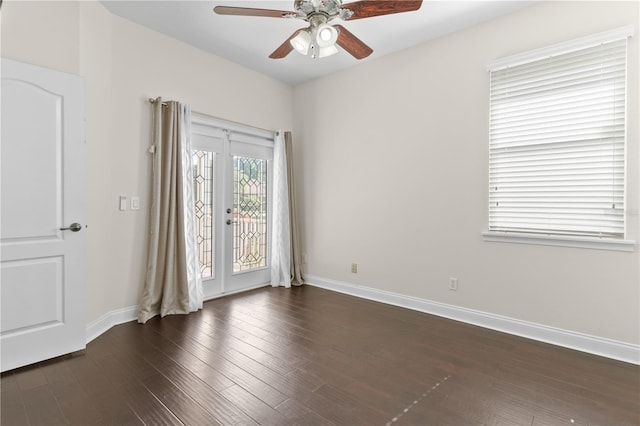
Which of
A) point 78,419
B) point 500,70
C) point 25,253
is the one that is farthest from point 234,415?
point 500,70

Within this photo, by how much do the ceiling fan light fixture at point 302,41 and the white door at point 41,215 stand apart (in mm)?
1731

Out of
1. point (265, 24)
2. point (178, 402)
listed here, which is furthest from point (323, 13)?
point (178, 402)

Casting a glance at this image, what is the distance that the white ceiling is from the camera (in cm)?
296

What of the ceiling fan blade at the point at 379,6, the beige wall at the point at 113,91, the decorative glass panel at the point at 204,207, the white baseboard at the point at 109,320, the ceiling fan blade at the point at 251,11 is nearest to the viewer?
the ceiling fan blade at the point at 379,6

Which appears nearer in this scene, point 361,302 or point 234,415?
point 234,415

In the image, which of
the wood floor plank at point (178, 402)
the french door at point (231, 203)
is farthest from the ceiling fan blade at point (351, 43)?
Answer: the wood floor plank at point (178, 402)

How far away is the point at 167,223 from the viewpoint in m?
3.46

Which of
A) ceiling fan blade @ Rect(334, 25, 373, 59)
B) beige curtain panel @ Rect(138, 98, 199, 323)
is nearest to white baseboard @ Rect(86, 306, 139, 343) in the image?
beige curtain panel @ Rect(138, 98, 199, 323)

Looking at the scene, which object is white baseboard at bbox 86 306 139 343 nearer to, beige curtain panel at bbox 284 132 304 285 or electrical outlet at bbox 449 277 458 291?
beige curtain panel at bbox 284 132 304 285

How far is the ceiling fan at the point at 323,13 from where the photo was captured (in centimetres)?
207

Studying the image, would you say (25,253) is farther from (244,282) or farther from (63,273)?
(244,282)

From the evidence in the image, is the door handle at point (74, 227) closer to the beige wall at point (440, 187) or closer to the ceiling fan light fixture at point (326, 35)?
the ceiling fan light fixture at point (326, 35)

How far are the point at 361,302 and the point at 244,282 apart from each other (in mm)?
1622

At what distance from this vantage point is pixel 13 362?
7.50 ft
